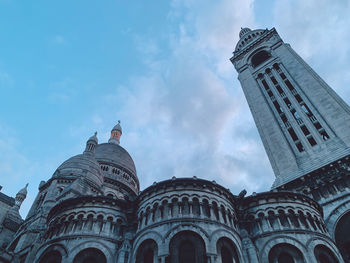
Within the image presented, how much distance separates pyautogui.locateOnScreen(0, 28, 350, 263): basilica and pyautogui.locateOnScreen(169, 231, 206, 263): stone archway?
67 mm

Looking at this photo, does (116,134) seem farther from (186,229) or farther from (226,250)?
(226,250)

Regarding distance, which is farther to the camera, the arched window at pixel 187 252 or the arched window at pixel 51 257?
the arched window at pixel 51 257

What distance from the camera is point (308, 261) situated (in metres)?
19.8

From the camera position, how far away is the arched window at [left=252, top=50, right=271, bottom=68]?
54.8 meters

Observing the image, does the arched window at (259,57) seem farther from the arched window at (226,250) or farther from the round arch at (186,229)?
the round arch at (186,229)

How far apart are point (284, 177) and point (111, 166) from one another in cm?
2956

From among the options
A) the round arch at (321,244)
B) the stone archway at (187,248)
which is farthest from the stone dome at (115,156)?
the round arch at (321,244)

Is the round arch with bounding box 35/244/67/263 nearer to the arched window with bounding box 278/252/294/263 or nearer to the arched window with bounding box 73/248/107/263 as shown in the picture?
the arched window with bounding box 73/248/107/263

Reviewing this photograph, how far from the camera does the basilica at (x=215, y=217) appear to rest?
20.1 m

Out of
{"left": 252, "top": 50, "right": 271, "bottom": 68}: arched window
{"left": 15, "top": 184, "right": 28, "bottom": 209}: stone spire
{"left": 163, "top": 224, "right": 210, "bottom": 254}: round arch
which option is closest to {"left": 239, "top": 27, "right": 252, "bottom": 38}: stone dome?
{"left": 252, "top": 50, "right": 271, "bottom": 68}: arched window

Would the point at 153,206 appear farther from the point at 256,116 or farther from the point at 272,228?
the point at 256,116

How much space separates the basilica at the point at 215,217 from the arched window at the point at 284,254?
2.8 inches

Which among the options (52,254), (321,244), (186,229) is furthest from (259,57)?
(52,254)

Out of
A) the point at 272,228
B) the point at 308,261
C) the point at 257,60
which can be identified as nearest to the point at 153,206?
the point at 272,228
